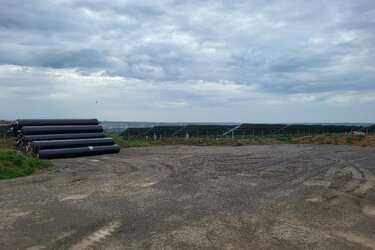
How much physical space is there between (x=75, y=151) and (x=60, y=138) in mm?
1480

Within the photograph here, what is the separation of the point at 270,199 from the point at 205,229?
331 centimetres

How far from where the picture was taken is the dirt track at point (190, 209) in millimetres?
6691

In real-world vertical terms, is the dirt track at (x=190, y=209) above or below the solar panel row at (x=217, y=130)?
below

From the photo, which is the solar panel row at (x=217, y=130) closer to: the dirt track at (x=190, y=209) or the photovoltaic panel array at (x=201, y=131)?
the photovoltaic panel array at (x=201, y=131)

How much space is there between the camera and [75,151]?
22.0 metres

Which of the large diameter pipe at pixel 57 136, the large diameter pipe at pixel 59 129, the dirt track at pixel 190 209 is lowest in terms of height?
the dirt track at pixel 190 209

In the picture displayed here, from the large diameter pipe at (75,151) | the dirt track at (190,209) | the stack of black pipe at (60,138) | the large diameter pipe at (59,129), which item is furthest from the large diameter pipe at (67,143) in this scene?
the dirt track at (190,209)

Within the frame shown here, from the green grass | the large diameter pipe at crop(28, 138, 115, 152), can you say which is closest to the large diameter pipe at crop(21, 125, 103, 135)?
the large diameter pipe at crop(28, 138, 115, 152)

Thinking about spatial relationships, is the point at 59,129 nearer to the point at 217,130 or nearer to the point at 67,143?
the point at 67,143

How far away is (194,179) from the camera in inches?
533

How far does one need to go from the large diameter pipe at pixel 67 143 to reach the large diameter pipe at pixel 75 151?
30 cm

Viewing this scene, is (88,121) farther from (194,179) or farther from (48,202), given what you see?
(48,202)

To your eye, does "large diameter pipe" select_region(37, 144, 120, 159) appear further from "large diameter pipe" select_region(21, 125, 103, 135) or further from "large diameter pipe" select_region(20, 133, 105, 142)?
"large diameter pipe" select_region(21, 125, 103, 135)

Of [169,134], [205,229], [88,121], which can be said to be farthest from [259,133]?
[205,229]
